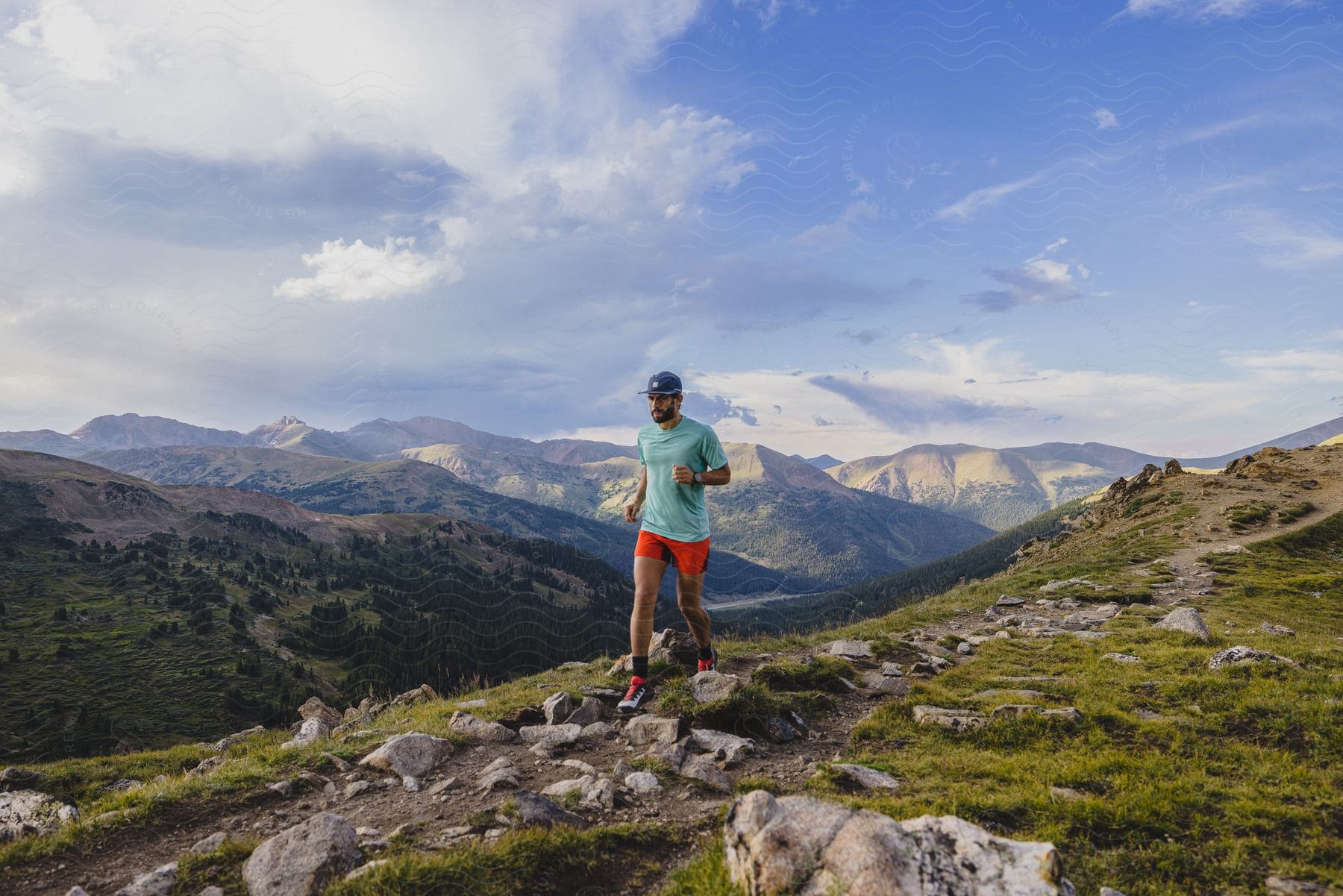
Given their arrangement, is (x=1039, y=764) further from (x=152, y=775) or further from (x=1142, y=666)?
(x=152, y=775)

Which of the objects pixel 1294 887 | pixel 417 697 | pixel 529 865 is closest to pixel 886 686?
pixel 1294 887

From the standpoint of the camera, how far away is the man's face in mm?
9828

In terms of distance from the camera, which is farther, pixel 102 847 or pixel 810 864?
pixel 102 847

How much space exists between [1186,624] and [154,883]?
18988 millimetres

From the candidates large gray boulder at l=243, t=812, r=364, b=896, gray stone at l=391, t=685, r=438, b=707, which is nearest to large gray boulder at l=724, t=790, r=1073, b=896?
large gray boulder at l=243, t=812, r=364, b=896

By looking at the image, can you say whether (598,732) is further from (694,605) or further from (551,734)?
(694,605)

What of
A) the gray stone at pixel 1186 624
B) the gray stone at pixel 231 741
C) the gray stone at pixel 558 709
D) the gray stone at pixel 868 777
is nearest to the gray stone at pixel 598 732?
the gray stone at pixel 558 709

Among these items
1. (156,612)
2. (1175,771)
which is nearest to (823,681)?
(1175,771)

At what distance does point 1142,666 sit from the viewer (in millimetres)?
11195

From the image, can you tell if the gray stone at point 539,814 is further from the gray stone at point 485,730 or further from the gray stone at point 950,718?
the gray stone at point 950,718

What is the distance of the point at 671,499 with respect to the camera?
998 centimetres

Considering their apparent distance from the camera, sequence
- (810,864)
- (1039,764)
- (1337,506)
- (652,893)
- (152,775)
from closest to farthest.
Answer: (810,864), (652,893), (1039,764), (152,775), (1337,506)

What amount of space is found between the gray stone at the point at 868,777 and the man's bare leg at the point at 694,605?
3.63m

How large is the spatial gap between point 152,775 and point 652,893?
1124 cm
